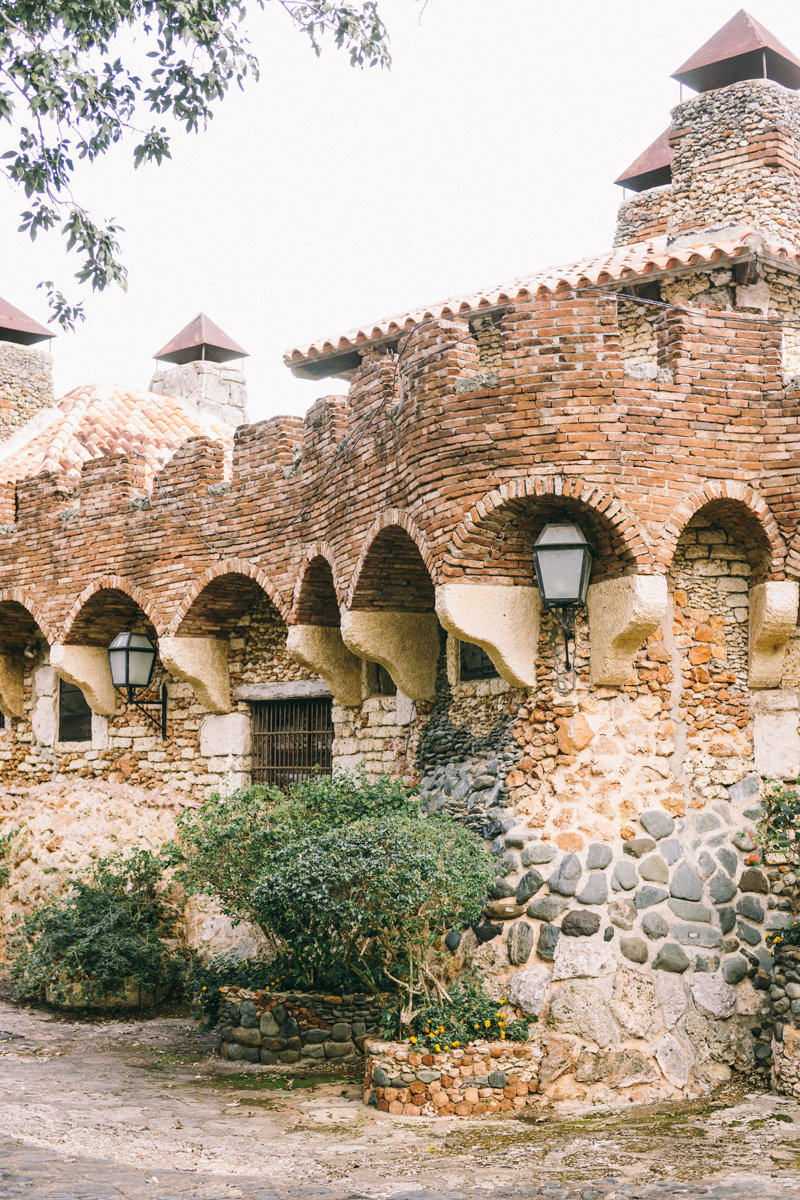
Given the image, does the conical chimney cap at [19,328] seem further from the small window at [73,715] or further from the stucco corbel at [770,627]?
the stucco corbel at [770,627]

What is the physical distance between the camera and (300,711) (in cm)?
1105

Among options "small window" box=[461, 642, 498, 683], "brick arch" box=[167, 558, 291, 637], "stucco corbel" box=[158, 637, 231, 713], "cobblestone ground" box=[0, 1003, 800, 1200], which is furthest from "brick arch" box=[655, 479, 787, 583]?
"stucco corbel" box=[158, 637, 231, 713]

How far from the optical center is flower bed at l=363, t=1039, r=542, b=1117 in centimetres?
669

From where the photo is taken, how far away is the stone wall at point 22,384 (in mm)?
16767

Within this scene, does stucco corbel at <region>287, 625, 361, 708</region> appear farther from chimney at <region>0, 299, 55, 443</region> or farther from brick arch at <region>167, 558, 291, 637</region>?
chimney at <region>0, 299, 55, 443</region>

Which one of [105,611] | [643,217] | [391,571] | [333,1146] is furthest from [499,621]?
[643,217]

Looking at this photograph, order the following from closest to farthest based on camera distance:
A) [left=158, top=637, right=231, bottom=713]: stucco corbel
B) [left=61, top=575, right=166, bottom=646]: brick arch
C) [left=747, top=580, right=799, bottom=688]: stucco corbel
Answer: [left=747, top=580, right=799, bottom=688]: stucco corbel
[left=158, top=637, right=231, bottom=713]: stucco corbel
[left=61, top=575, right=166, bottom=646]: brick arch

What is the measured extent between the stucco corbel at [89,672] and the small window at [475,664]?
4.71 meters

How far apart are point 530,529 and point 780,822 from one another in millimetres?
2458

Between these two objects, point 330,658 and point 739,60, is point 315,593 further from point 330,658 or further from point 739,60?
point 739,60

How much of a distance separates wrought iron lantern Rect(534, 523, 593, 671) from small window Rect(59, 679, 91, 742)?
23.1 ft

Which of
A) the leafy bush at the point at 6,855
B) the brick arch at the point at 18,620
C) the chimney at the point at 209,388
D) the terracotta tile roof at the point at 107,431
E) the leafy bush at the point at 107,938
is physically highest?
the chimney at the point at 209,388

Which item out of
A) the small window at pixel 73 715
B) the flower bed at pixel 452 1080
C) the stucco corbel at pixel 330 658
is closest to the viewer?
the flower bed at pixel 452 1080

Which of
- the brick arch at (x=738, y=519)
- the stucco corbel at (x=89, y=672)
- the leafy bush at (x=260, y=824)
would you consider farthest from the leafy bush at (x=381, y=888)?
the stucco corbel at (x=89, y=672)
